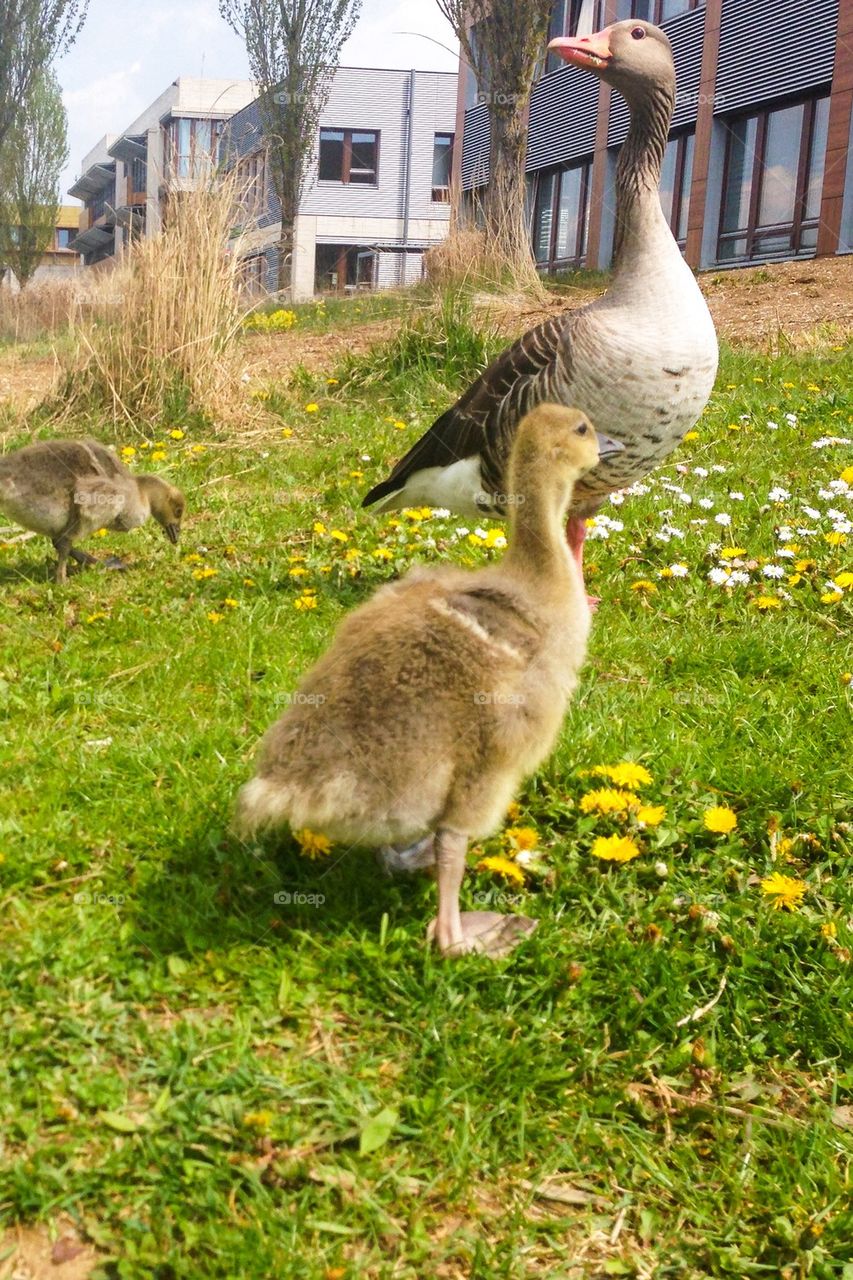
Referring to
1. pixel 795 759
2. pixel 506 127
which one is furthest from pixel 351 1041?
pixel 506 127

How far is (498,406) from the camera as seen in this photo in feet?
20.2

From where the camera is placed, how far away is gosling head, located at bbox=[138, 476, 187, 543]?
7.49m

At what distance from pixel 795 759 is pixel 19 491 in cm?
466

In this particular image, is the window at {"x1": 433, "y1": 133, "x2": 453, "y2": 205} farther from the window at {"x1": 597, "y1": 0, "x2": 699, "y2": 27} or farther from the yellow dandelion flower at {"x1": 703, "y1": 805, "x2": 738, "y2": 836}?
the yellow dandelion flower at {"x1": 703, "y1": 805, "x2": 738, "y2": 836}

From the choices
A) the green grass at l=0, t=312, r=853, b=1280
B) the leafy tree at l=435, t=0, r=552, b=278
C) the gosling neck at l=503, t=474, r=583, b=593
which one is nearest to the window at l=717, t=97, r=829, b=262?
the leafy tree at l=435, t=0, r=552, b=278

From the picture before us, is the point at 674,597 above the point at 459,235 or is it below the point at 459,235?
below

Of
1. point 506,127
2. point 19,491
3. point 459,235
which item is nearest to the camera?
point 19,491

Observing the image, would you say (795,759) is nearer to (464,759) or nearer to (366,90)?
(464,759)

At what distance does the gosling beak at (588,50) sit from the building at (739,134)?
18.4 meters

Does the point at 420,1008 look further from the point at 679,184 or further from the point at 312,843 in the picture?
the point at 679,184

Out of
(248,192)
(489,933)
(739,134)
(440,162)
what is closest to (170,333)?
(248,192)

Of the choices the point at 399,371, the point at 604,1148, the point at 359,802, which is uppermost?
the point at 399,371

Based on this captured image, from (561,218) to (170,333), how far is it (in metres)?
28.9

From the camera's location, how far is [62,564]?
6.76 meters
